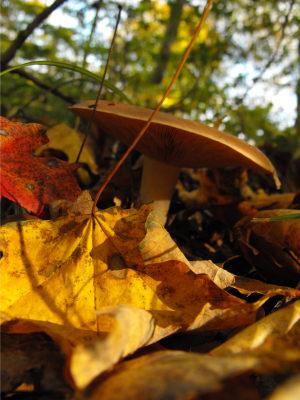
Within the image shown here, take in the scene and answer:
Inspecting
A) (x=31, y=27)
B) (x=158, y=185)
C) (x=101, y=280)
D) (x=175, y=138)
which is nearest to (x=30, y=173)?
(x=101, y=280)

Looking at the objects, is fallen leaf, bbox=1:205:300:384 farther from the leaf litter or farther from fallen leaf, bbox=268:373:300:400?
fallen leaf, bbox=268:373:300:400

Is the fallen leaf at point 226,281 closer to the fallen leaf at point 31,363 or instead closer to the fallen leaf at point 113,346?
the fallen leaf at point 113,346

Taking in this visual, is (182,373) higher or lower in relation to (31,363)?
higher

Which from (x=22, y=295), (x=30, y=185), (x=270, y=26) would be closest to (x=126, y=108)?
(x=30, y=185)

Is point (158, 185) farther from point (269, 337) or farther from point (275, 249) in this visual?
point (269, 337)

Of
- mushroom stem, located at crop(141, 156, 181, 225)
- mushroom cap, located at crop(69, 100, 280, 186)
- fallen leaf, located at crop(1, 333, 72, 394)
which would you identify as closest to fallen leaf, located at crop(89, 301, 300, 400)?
fallen leaf, located at crop(1, 333, 72, 394)

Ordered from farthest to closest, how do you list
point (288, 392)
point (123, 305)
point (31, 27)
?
point (31, 27)
point (123, 305)
point (288, 392)

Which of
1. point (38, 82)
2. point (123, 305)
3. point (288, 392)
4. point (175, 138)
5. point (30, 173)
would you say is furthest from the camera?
point (38, 82)

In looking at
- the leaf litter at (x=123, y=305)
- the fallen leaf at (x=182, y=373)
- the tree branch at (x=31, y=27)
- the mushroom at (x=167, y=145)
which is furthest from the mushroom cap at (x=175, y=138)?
the fallen leaf at (x=182, y=373)
